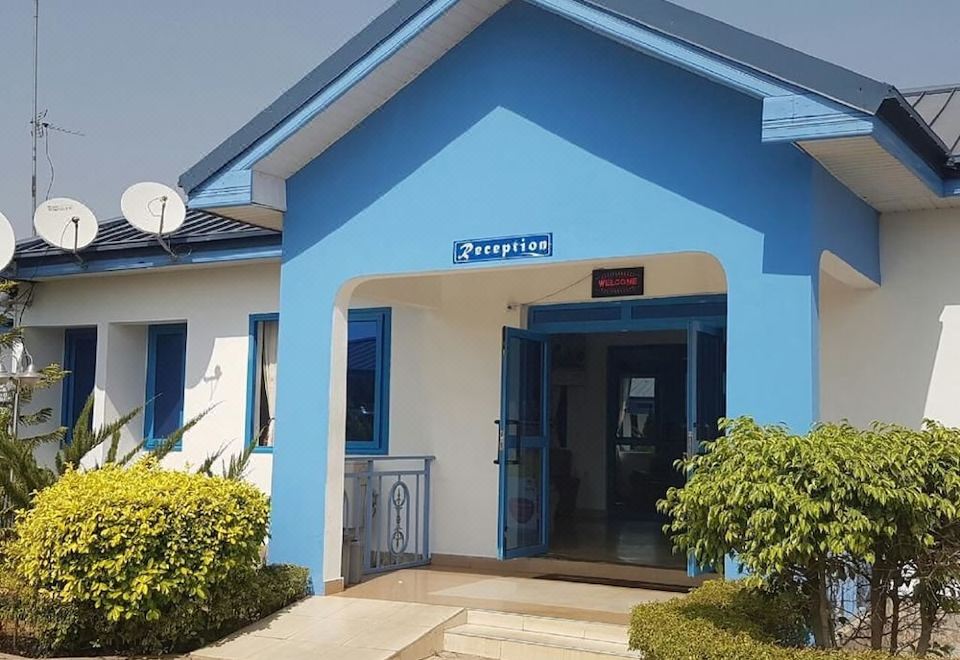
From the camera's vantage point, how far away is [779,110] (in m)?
6.96

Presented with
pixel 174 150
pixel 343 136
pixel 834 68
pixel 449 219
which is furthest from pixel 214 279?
pixel 174 150

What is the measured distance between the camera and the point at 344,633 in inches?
318

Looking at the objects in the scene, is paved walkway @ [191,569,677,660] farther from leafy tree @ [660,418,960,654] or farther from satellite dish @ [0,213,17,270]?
satellite dish @ [0,213,17,270]

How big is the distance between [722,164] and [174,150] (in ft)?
67.4

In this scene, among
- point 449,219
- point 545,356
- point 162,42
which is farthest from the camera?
point 162,42

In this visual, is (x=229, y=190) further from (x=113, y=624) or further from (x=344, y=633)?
(x=344, y=633)

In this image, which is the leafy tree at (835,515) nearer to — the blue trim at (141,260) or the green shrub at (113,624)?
the green shrub at (113,624)

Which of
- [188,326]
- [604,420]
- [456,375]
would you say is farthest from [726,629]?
[604,420]

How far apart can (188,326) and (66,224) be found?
171 centimetres

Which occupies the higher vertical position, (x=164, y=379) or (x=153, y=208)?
(x=153, y=208)

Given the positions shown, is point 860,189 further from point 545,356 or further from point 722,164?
point 545,356

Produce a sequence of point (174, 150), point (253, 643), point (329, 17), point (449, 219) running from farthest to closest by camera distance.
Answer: point (174, 150) < point (329, 17) < point (449, 219) < point (253, 643)

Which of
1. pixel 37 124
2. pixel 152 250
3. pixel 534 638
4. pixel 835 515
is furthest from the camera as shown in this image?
pixel 37 124

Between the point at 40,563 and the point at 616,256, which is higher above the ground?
the point at 616,256
